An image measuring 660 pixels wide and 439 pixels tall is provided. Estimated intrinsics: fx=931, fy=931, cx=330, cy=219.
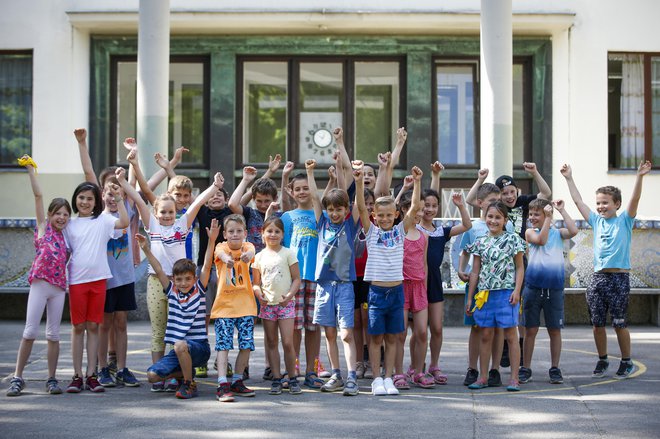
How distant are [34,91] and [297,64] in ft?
15.7

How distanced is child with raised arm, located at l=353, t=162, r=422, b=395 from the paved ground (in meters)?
0.45

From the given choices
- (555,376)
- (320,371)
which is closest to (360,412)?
(320,371)

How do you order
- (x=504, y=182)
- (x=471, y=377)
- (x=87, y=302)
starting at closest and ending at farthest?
(x=87, y=302), (x=471, y=377), (x=504, y=182)

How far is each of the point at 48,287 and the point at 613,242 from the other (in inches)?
202

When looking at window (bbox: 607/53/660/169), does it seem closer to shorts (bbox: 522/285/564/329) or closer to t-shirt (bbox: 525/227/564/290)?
t-shirt (bbox: 525/227/564/290)

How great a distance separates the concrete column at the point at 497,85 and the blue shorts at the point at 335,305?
6220 millimetres

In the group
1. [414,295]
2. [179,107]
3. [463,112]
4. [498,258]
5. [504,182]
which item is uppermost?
[179,107]

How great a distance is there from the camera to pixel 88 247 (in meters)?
7.96

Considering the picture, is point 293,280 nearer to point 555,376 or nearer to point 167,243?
point 167,243

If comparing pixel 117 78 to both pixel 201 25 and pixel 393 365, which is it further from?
pixel 393 365

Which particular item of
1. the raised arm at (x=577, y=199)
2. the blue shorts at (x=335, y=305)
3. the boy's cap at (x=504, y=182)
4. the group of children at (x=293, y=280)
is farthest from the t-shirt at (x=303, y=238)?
the raised arm at (x=577, y=199)

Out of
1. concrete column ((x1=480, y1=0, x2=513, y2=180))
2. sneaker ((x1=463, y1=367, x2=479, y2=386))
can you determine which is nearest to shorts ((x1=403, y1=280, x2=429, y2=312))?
sneaker ((x1=463, y1=367, x2=479, y2=386))

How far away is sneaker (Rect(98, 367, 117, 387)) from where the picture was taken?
8102mm

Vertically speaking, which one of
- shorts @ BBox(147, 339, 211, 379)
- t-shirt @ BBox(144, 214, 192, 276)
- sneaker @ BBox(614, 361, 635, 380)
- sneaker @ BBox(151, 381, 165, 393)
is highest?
t-shirt @ BBox(144, 214, 192, 276)
